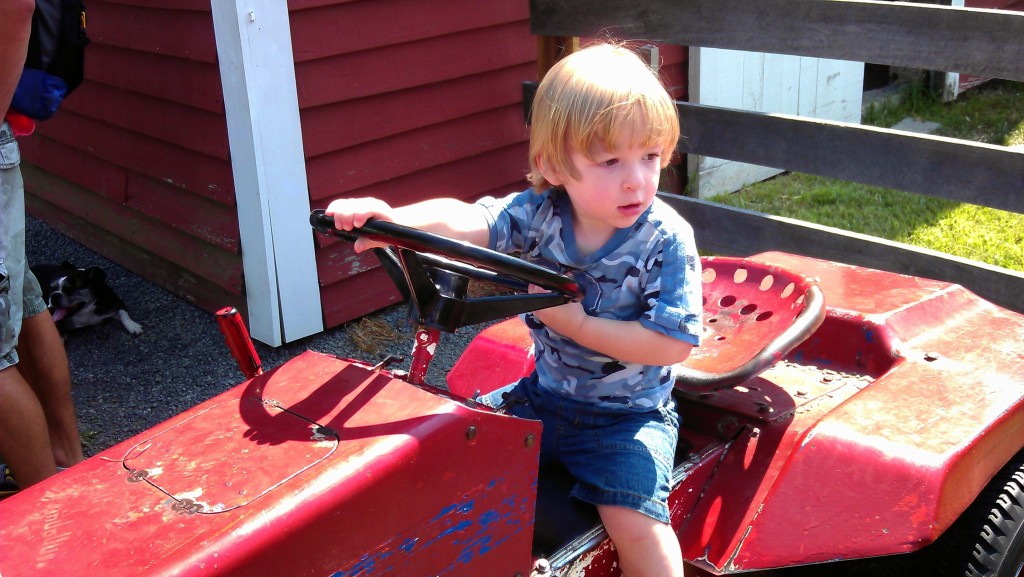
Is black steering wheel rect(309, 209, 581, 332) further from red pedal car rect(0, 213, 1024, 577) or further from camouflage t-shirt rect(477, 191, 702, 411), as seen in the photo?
camouflage t-shirt rect(477, 191, 702, 411)

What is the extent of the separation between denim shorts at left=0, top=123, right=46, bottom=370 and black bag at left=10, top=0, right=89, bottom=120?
13cm

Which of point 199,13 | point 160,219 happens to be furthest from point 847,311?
point 160,219

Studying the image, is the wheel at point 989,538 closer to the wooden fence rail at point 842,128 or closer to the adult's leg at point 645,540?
the adult's leg at point 645,540

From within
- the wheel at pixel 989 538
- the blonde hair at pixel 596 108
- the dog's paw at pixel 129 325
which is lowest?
the dog's paw at pixel 129 325

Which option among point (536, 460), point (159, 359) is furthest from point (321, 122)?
point (536, 460)

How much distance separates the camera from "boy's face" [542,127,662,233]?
1.74m

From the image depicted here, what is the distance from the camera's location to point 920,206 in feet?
18.3

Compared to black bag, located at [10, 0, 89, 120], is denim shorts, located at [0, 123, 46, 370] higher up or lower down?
lower down

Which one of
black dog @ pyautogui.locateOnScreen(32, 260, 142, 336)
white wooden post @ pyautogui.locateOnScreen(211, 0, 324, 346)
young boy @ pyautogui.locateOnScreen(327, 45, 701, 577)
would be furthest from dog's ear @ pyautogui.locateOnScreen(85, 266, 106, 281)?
young boy @ pyautogui.locateOnScreen(327, 45, 701, 577)

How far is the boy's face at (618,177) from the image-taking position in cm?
174

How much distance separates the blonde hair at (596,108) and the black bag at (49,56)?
72.2 inches

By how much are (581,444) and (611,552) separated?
8.1 inches

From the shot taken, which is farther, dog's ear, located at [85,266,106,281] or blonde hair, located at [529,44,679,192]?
dog's ear, located at [85,266,106,281]

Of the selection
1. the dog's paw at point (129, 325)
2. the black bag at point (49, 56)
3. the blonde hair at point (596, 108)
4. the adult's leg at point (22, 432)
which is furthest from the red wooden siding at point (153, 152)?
the blonde hair at point (596, 108)
